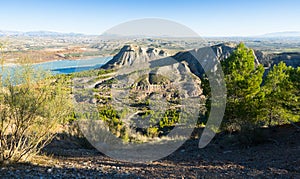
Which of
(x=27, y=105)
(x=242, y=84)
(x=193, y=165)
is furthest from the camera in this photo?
(x=242, y=84)

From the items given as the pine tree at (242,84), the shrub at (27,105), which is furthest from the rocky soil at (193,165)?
the pine tree at (242,84)

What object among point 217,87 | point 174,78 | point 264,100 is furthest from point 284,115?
point 174,78

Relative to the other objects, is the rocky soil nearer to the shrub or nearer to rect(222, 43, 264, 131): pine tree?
the shrub

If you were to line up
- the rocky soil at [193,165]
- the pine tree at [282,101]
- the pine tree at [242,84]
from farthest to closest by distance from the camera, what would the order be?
the pine tree at [242,84], the pine tree at [282,101], the rocky soil at [193,165]

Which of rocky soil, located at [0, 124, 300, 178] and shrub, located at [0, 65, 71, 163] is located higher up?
shrub, located at [0, 65, 71, 163]

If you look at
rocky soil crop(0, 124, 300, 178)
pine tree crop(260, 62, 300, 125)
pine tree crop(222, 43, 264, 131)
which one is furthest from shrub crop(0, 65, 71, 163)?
pine tree crop(260, 62, 300, 125)

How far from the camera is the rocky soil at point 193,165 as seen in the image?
5.39 meters

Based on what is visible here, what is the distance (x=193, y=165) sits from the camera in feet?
23.5

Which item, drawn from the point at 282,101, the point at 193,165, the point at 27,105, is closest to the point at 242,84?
the point at 282,101

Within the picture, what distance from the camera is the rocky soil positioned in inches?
212

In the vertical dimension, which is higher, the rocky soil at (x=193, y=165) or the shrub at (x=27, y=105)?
the shrub at (x=27, y=105)

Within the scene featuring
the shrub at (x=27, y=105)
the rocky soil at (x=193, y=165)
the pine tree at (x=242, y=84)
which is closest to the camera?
the rocky soil at (x=193, y=165)

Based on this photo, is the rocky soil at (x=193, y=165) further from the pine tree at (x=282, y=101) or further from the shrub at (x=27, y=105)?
the pine tree at (x=282, y=101)

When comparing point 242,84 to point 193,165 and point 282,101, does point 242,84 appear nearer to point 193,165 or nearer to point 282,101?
point 282,101
